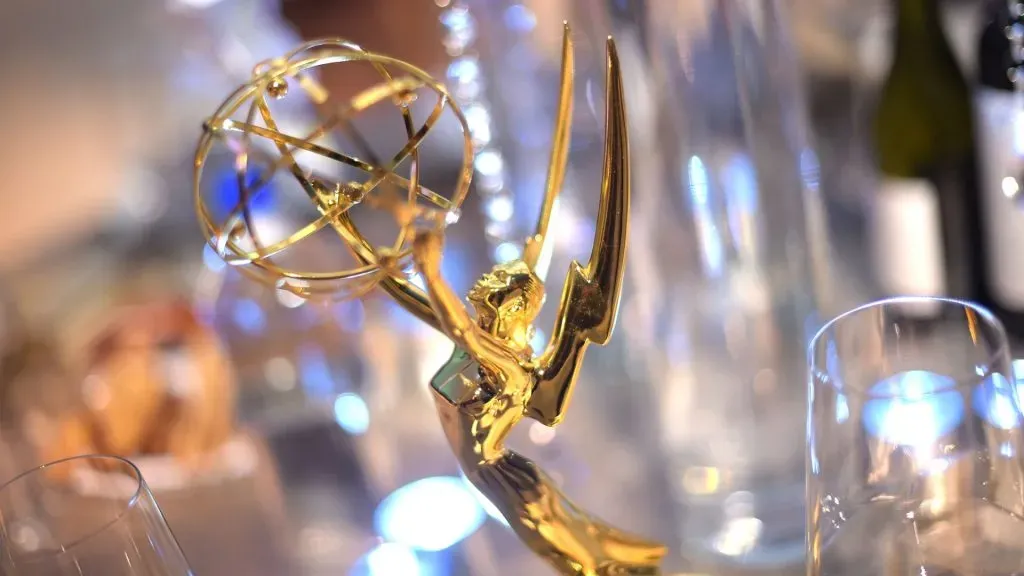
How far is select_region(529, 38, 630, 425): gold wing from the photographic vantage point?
0.27 metres

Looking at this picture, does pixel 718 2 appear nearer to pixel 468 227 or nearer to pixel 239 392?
pixel 468 227

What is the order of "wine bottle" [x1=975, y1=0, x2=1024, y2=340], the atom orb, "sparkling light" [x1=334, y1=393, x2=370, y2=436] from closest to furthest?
the atom orb → "wine bottle" [x1=975, y1=0, x2=1024, y2=340] → "sparkling light" [x1=334, y1=393, x2=370, y2=436]

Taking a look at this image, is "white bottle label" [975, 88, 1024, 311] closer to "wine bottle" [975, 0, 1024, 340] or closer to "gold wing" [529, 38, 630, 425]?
"wine bottle" [975, 0, 1024, 340]

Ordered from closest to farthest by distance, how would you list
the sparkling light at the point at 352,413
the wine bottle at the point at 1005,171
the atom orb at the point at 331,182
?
the atom orb at the point at 331,182 < the wine bottle at the point at 1005,171 < the sparkling light at the point at 352,413

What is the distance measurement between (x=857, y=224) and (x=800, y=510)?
20 cm

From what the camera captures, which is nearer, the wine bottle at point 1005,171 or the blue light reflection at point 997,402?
the blue light reflection at point 997,402

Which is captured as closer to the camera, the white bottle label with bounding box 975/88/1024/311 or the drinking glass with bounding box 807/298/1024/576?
the drinking glass with bounding box 807/298/1024/576

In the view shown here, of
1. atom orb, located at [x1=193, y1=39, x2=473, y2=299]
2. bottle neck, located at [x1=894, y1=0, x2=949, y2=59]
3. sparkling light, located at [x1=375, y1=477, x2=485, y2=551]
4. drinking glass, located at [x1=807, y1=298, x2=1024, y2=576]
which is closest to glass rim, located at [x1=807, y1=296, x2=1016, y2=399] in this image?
drinking glass, located at [x1=807, y1=298, x2=1024, y2=576]

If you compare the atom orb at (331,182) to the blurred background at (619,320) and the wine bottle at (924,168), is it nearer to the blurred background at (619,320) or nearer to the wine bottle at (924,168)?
the blurred background at (619,320)

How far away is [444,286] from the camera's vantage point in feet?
0.84

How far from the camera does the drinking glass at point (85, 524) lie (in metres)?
0.31

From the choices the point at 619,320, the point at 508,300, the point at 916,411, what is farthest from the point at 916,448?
the point at 619,320

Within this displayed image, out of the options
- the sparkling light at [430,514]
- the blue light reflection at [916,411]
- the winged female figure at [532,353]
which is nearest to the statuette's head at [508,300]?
the winged female figure at [532,353]

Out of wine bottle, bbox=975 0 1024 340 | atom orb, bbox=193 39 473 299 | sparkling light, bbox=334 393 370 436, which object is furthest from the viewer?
sparkling light, bbox=334 393 370 436
